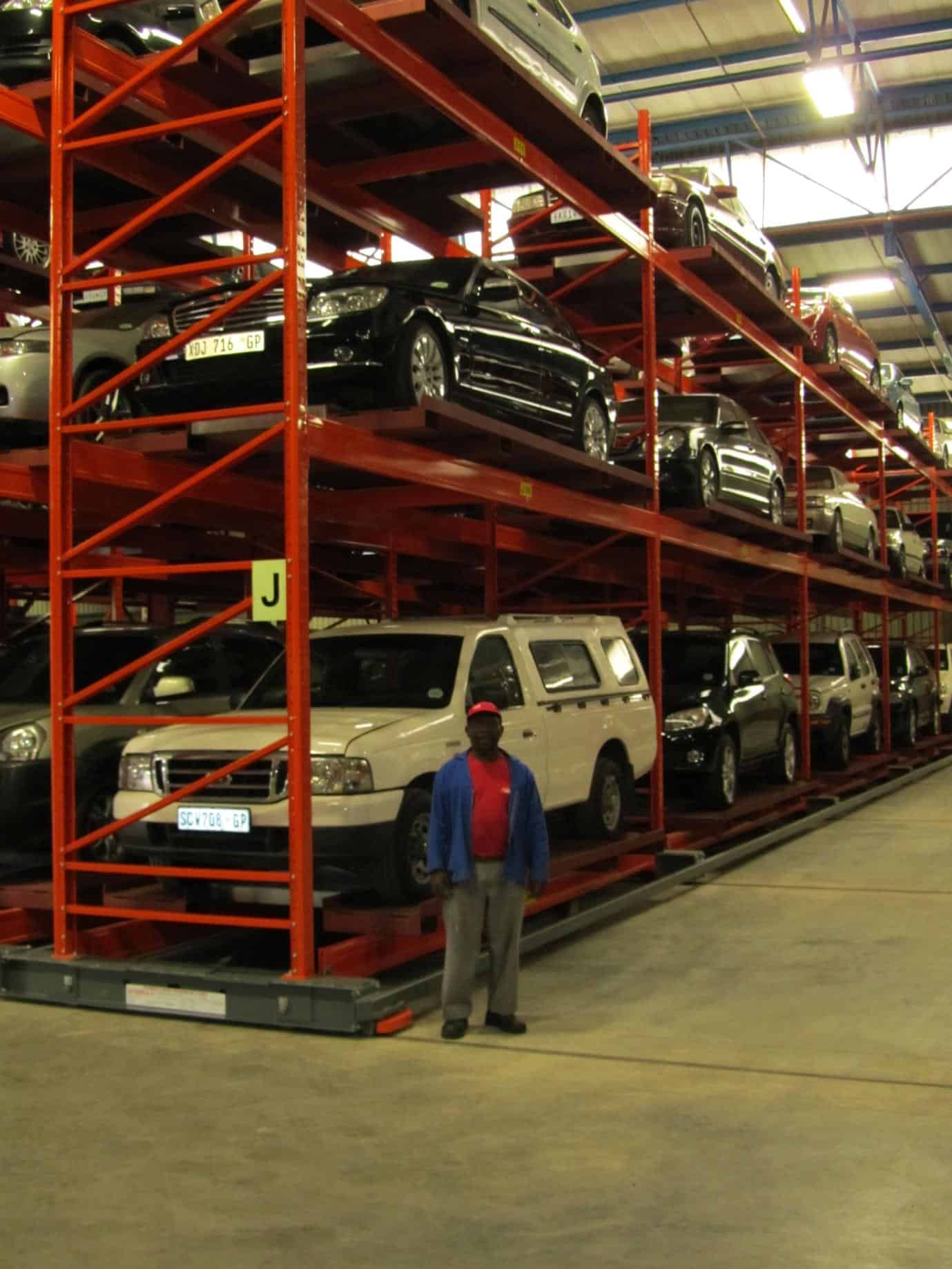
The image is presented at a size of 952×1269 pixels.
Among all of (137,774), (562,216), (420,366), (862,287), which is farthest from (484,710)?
(862,287)

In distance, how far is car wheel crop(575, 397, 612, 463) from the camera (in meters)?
11.2

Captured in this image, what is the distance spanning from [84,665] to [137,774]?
8.49ft

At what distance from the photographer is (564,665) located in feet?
Answer: 33.4

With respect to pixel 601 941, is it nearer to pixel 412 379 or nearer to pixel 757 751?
pixel 412 379

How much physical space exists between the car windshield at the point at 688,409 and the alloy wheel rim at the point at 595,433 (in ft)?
10.1

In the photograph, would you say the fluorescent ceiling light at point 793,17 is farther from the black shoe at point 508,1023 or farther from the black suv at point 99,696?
the black shoe at point 508,1023

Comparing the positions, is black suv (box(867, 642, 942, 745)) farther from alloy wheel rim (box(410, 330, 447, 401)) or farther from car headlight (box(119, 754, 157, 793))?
car headlight (box(119, 754, 157, 793))

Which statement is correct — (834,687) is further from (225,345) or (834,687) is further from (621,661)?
(225,345)

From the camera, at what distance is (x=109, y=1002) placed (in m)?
7.69

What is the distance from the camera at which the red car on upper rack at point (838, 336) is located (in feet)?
61.3

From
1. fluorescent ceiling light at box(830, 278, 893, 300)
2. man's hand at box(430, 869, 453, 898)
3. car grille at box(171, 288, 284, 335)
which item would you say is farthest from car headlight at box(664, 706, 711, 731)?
fluorescent ceiling light at box(830, 278, 893, 300)

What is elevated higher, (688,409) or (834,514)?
(688,409)

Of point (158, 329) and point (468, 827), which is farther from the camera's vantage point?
point (158, 329)

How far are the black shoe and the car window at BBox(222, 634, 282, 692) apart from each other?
4.32 meters
